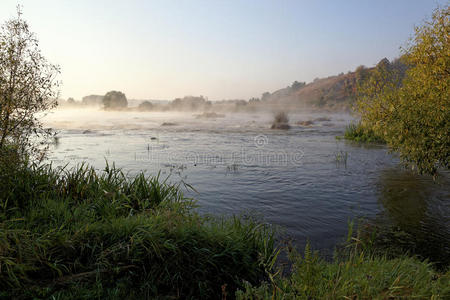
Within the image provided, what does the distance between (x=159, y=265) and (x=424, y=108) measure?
8.52m

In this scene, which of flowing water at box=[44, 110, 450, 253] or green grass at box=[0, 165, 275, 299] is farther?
flowing water at box=[44, 110, 450, 253]

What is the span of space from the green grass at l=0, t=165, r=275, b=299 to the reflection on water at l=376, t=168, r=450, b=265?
404cm

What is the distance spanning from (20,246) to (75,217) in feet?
4.24

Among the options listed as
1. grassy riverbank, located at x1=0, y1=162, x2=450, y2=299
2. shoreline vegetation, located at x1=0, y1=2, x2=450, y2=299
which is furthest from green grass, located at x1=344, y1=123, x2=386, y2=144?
grassy riverbank, located at x1=0, y1=162, x2=450, y2=299

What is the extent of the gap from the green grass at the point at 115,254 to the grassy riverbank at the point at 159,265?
15 millimetres

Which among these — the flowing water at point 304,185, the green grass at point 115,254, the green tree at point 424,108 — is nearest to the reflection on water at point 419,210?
the flowing water at point 304,185

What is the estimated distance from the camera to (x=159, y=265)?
4.88m

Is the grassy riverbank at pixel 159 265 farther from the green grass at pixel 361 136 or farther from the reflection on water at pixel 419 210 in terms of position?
the green grass at pixel 361 136

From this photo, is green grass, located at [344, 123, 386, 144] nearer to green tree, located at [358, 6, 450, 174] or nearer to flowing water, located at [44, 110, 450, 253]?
flowing water, located at [44, 110, 450, 253]

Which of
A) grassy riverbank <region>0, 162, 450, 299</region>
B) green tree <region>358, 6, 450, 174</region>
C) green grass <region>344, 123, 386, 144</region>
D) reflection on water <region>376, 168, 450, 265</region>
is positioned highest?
green tree <region>358, 6, 450, 174</region>

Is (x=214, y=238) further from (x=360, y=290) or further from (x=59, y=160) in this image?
(x=59, y=160)

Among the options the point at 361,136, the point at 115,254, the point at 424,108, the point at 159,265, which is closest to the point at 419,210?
the point at 424,108

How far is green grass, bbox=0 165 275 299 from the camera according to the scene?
13.9 feet

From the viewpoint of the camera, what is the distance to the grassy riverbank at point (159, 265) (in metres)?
3.95
